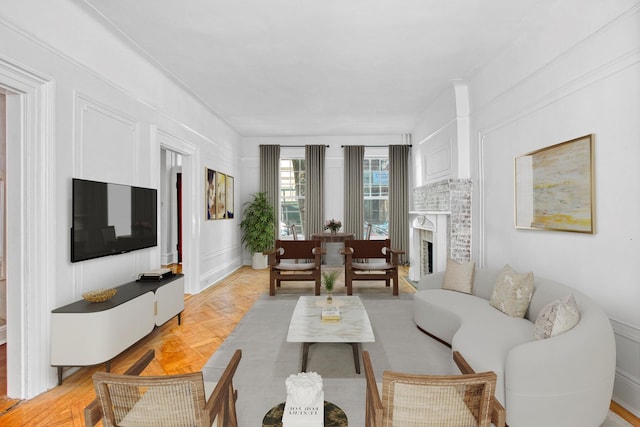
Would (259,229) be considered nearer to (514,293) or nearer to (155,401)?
(514,293)

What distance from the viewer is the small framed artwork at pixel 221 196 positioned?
604cm

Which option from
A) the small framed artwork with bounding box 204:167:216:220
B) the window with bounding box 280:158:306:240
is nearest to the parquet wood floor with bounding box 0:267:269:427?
the small framed artwork with bounding box 204:167:216:220

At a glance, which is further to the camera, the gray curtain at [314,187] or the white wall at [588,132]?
the gray curtain at [314,187]

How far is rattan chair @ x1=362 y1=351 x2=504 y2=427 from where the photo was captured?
3.96 ft

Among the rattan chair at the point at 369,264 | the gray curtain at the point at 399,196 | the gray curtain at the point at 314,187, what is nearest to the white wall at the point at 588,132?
the rattan chair at the point at 369,264

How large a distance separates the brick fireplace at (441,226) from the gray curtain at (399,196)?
4.01 feet

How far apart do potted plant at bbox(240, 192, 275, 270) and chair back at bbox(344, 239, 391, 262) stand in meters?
2.42

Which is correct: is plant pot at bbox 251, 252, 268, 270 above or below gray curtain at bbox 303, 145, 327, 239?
below

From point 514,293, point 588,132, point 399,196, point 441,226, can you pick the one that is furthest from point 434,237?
point 588,132

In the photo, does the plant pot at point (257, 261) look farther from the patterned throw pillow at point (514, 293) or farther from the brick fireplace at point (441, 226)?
the patterned throw pillow at point (514, 293)

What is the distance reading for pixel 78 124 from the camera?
2.72m

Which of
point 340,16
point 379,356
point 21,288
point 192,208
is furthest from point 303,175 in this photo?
point 21,288

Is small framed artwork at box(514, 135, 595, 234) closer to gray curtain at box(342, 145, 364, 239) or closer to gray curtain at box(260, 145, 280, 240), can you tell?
gray curtain at box(342, 145, 364, 239)

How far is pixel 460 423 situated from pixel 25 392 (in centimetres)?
297
